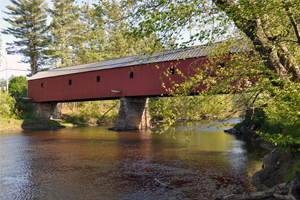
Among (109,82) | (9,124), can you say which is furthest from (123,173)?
(9,124)

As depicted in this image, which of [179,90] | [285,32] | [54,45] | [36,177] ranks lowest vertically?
[36,177]

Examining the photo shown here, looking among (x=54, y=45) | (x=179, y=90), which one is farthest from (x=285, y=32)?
(x=54, y=45)

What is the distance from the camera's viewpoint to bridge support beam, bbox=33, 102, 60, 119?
2999 cm

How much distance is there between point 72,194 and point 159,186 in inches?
80.0

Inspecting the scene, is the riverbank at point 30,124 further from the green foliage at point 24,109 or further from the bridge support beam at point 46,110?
the bridge support beam at point 46,110

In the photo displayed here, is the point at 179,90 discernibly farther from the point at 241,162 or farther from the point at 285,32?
the point at 241,162

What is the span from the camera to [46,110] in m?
30.4

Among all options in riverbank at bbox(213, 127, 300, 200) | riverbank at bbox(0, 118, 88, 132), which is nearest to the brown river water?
riverbank at bbox(213, 127, 300, 200)

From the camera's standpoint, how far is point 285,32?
5.20m

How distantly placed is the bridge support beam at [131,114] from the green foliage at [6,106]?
11.0 meters

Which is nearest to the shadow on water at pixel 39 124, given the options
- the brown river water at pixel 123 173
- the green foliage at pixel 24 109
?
the green foliage at pixel 24 109

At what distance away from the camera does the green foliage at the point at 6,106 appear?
83.5ft

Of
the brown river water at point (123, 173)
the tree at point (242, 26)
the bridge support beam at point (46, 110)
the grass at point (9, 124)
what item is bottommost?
the brown river water at point (123, 173)

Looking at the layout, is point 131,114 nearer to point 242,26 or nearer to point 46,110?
point 46,110
